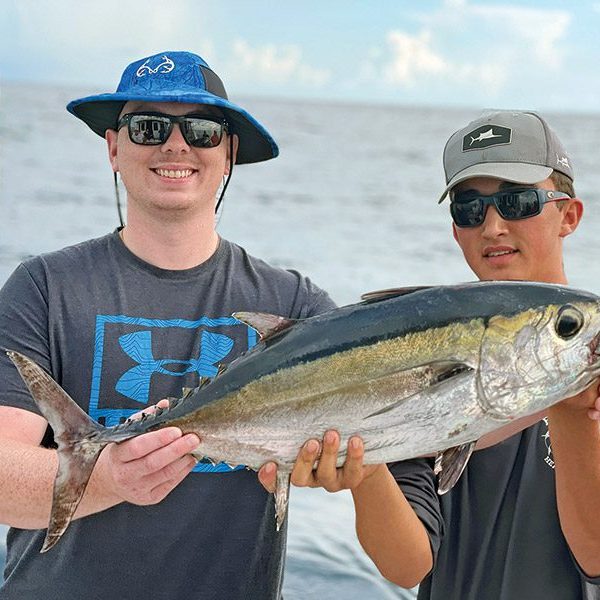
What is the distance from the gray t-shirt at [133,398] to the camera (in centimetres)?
315

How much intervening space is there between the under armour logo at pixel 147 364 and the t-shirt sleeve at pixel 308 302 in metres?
0.32

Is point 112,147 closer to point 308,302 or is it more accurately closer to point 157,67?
point 157,67

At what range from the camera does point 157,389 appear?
A: 322 centimetres

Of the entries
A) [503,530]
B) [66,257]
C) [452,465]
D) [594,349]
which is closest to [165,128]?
[66,257]

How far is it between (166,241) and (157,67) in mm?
644

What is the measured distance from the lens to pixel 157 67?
11.2ft

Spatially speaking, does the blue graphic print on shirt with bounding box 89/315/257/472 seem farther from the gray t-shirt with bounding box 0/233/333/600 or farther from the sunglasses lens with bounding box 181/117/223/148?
the sunglasses lens with bounding box 181/117/223/148

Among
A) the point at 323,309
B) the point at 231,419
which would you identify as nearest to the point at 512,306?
the point at 231,419

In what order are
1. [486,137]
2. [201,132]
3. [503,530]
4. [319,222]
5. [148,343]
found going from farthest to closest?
[319,222], [486,137], [201,132], [148,343], [503,530]

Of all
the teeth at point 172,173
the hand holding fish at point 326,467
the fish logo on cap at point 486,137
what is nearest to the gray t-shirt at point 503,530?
the hand holding fish at point 326,467

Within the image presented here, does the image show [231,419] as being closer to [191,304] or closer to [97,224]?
[191,304]

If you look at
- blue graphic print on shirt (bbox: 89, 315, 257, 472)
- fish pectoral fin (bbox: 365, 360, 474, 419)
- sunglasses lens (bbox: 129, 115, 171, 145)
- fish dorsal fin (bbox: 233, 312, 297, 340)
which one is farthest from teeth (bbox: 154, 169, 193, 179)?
fish pectoral fin (bbox: 365, 360, 474, 419)

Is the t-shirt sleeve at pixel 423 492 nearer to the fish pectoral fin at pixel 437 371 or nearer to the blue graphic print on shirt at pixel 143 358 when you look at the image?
the blue graphic print on shirt at pixel 143 358

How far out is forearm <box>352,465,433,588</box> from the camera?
2936 millimetres
